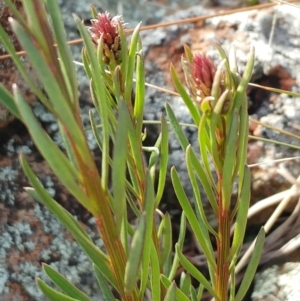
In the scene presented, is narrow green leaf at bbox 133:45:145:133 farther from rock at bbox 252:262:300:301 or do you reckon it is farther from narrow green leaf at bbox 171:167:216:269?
rock at bbox 252:262:300:301

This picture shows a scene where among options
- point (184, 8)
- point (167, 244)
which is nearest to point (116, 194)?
point (167, 244)

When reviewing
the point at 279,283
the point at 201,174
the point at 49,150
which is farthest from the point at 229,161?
the point at 279,283

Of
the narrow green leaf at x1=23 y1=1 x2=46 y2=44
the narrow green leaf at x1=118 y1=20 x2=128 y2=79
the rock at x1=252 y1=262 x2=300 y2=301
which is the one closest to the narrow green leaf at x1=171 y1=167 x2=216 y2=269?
the narrow green leaf at x1=118 y1=20 x2=128 y2=79

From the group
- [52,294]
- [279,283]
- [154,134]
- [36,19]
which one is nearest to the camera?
[36,19]

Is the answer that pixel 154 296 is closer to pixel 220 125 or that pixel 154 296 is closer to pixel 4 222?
pixel 220 125

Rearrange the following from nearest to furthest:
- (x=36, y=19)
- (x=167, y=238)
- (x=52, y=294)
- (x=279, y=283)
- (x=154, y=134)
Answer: (x=36, y=19)
(x=52, y=294)
(x=167, y=238)
(x=279, y=283)
(x=154, y=134)

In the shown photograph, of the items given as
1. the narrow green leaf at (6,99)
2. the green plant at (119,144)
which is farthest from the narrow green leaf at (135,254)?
the narrow green leaf at (6,99)

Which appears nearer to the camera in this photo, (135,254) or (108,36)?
(135,254)

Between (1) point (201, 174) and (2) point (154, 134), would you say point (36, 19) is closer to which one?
(1) point (201, 174)
